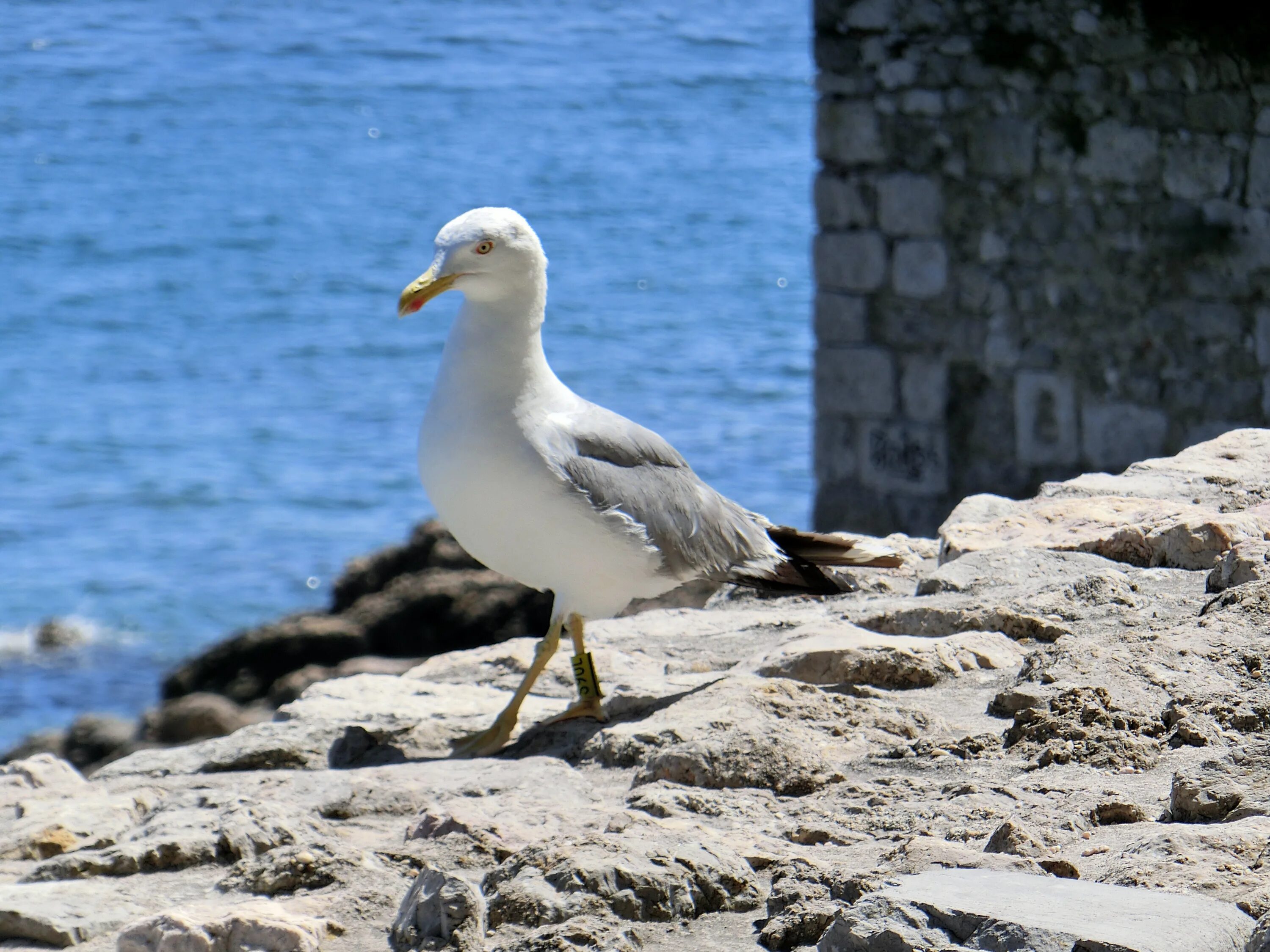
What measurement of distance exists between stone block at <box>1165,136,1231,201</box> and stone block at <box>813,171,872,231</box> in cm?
152

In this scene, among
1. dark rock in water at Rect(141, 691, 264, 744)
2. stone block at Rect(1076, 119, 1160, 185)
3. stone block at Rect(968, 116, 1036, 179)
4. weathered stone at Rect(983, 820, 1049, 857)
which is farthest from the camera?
stone block at Rect(968, 116, 1036, 179)

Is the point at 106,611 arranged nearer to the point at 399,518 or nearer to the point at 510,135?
the point at 399,518

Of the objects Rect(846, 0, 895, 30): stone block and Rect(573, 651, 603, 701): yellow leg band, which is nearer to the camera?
Rect(573, 651, 603, 701): yellow leg band

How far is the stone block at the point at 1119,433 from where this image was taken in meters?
7.45

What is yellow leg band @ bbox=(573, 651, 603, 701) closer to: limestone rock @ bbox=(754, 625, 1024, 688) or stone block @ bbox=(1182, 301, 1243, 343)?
limestone rock @ bbox=(754, 625, 1024, 688)

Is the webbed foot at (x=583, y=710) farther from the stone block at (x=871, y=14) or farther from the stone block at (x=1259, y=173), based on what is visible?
the stone block at (x=871, y=14)

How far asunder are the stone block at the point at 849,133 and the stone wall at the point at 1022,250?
0.4 inches

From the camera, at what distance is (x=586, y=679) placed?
3.05m

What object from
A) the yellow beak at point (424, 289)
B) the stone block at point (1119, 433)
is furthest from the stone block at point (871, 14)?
the yellow beak at point (424, 289)

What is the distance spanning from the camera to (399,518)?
1234 cm

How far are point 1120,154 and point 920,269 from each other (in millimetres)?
1130

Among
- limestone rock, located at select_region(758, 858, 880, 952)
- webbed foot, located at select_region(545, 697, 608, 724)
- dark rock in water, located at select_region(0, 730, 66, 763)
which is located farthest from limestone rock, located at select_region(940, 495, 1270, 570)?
dark rock in water, located at select_region(0, 730, 66, 763)

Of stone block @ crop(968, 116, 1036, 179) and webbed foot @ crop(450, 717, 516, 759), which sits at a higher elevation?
stone block @ crop(968, 116, 1036, 179)

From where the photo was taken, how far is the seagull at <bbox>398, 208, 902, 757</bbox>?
119 inches
